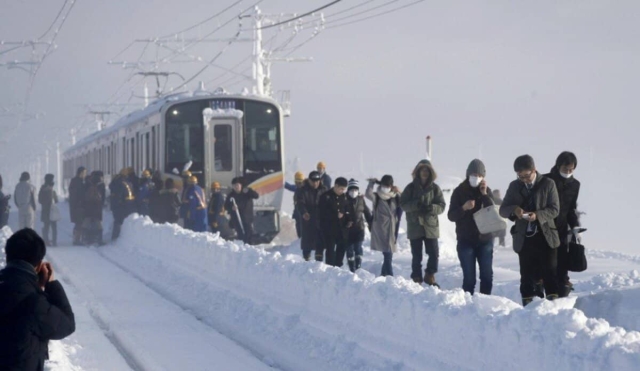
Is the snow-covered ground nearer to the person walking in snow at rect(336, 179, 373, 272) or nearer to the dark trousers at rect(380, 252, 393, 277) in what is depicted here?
the dark trousers at rect(380, 252, 393, 277)

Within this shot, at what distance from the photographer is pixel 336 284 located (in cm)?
975

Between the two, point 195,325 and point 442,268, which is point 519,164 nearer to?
point 195,325

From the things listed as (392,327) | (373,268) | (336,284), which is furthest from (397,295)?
(373,268)

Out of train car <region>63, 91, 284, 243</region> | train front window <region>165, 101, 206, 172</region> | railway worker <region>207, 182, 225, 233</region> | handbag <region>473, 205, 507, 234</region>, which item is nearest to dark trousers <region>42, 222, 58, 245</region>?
train car <region>63, 91, 284, 243</region>

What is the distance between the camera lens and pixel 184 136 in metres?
23.6

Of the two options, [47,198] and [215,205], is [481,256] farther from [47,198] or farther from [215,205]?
[47,198]

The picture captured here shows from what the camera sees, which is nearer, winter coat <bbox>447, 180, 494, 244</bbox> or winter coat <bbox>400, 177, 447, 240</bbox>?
winter coat <bbox>447, 180, 494, 244</bbox>

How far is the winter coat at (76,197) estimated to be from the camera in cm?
2312

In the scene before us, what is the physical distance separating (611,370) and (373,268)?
10.9 metres

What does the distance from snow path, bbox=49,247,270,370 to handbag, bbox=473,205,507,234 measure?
257cm

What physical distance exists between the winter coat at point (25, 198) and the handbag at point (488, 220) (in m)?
12.9

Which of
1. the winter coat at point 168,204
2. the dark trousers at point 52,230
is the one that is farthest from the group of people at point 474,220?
the dark trousers at point 52,230

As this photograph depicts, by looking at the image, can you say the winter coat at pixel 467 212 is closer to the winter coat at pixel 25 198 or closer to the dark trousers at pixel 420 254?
the dark trousers at pixel 420 254

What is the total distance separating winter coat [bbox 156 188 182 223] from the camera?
71.5ft
